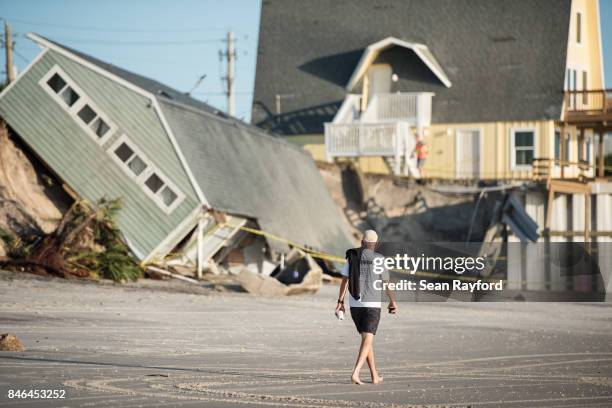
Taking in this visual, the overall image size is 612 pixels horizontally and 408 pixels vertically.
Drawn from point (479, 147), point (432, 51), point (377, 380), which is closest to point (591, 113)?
point (479, 147)

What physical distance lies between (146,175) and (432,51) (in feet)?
83.6

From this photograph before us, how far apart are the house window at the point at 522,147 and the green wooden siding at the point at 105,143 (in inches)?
924

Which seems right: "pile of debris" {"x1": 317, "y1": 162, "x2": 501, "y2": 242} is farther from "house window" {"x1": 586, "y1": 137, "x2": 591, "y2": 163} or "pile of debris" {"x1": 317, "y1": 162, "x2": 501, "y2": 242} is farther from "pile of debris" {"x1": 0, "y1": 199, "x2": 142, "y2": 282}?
"pile of debris" {"x1": 0, "y1": 199, "x2": 142, "y2": 282}

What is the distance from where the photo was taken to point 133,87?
27984 mm

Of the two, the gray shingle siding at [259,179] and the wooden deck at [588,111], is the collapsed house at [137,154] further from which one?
the wooden deck at [588,111]

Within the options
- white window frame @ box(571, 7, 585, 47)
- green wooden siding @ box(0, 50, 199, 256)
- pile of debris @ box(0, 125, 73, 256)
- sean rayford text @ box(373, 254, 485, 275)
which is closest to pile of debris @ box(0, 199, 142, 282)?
pile of debris @ box(0, 125, 73, 256)

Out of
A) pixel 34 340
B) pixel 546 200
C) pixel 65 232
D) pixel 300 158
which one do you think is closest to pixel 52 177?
pixel 65 232

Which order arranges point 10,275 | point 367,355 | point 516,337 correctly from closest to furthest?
point 367,355, point 516,337, point 10,275

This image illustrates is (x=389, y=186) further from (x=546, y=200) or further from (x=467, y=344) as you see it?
(x=467, y=344)

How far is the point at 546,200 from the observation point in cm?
3812

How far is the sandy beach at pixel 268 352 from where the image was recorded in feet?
34.9

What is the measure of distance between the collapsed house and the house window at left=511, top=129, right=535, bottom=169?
767 inches

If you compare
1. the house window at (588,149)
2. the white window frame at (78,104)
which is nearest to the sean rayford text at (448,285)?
the white window frame at (78,104)

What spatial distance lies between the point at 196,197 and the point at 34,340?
13167 millimetres
